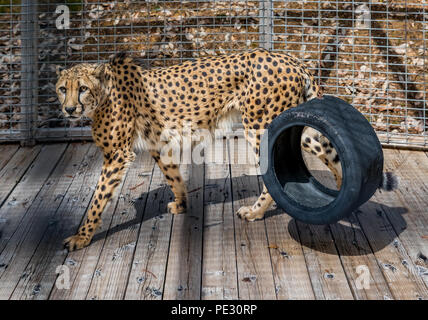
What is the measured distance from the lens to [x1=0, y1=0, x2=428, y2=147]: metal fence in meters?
6.10

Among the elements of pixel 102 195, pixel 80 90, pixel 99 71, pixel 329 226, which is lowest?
pixel 329 226

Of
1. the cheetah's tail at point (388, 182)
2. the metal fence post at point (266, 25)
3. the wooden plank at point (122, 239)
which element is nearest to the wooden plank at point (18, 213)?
the wooden plank at point (122, 239)

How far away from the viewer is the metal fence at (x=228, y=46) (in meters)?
6.10

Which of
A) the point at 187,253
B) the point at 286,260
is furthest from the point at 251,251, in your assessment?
the point at 187,253

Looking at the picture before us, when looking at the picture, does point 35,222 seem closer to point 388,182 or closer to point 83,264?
point 83,264

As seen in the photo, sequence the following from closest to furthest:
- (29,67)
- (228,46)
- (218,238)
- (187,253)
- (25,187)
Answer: (187,253), (218,238), (25,187), (29,67), (228,46)

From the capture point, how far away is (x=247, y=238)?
4105mm

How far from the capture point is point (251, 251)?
3.92 meters

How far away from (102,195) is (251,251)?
1.03m

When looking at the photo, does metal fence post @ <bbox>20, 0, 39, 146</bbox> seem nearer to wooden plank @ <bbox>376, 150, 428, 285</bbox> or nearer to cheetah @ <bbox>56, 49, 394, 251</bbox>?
cheetah @ <bbox>56, 49, 394, 251</bbox>

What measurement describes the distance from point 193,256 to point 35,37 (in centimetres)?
323

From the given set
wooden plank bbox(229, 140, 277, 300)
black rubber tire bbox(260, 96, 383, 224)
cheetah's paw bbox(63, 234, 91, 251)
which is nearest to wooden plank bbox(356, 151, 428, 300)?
black rubber tire bbox(260, 96, 383, 224)

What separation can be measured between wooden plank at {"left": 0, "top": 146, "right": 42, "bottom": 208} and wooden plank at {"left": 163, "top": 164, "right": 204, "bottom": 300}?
1.42 m
